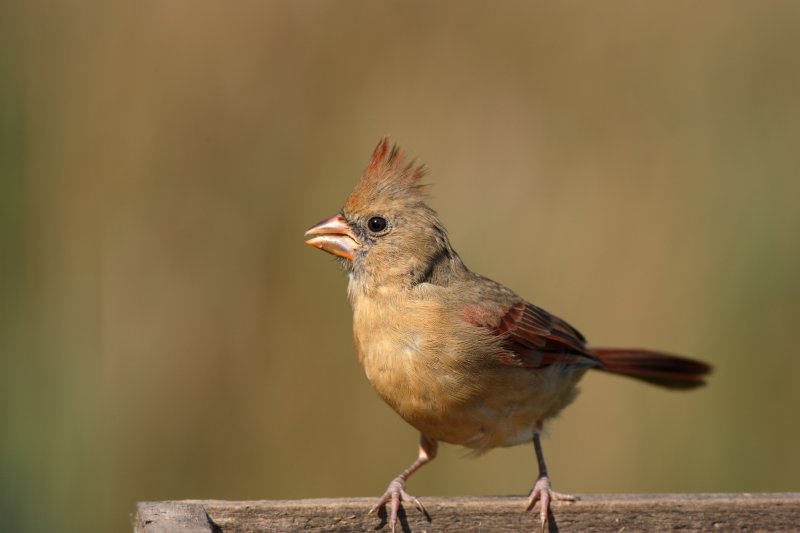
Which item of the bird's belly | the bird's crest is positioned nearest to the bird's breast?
the bird's belly

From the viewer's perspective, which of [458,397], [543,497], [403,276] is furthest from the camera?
[403,276]

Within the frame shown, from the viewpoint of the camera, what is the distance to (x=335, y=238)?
4.34m

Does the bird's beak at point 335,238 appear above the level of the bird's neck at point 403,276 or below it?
above

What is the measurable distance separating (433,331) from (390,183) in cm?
61

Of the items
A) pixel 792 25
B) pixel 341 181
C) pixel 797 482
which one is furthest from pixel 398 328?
pixel 792 25

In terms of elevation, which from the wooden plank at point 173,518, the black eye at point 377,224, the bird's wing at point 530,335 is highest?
the black eye at point 377,224

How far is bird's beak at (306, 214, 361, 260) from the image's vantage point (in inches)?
170

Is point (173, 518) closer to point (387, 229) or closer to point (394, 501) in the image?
point (394, 501)

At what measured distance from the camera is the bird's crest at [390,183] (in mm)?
4266

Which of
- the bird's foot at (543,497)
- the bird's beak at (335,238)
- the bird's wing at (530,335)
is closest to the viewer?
the bird's foot at (543,497)

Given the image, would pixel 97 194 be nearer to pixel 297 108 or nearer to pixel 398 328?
pixel 297 108

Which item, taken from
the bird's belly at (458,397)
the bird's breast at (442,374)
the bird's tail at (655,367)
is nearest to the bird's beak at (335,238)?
the bird's breast at (442,374)

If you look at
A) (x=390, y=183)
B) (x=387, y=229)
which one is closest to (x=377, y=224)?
(x=387, y=229)

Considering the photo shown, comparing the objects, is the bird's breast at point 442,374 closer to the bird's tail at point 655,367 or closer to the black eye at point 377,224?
the black eye at point 377,224
